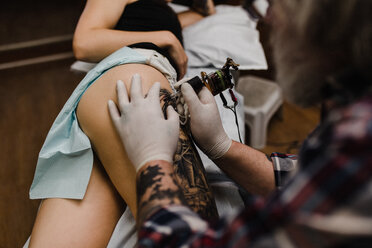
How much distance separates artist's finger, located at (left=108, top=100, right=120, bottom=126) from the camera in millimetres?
834

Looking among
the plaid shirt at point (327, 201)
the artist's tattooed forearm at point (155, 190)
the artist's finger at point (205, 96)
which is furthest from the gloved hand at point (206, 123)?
the plaid shirt at point (327, 201)

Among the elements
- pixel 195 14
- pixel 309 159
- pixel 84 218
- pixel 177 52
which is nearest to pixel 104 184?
pixel 84 218

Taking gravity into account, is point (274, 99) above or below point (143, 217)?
below

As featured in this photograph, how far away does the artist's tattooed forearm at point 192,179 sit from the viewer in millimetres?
787

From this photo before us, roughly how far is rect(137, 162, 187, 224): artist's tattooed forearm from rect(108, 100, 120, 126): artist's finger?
0.19 m

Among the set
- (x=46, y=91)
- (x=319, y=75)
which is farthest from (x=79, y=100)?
(x=46, y=91)

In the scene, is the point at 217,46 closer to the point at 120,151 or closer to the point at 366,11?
the point at 120,151

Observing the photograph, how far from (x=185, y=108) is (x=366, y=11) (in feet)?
1.90

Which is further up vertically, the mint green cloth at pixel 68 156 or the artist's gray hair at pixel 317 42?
the artist's gray hair at pixel 317 42

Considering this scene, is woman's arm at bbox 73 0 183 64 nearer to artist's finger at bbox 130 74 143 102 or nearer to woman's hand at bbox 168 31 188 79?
woman's hand at bbox 168 31 188 79

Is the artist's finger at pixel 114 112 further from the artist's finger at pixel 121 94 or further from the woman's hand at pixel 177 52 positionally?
the woman's hand at pixel 177 52

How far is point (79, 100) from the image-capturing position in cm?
96

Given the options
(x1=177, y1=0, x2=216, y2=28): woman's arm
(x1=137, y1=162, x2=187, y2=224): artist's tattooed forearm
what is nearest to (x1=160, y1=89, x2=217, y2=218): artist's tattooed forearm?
(x1=137, y1=162, x2=187, y2=224): artist's tattooed forearm

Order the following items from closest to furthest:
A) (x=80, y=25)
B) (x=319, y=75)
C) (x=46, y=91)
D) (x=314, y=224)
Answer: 1. (x=314, y=224)
2. (x=319, y=75)
3. (x=80, y=25)
4. (x=46, y=91)
